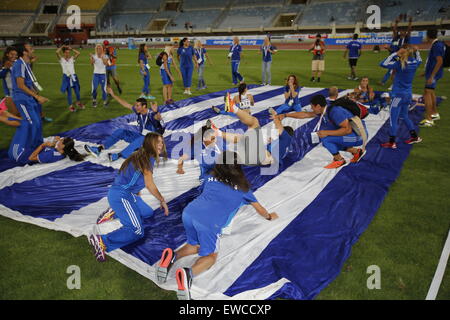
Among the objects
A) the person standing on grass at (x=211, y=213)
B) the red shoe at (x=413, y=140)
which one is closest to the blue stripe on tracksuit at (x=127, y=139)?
the person standing on grass at (x=211, y=213)

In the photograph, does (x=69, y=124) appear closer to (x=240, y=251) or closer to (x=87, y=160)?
(x=87, y=160)

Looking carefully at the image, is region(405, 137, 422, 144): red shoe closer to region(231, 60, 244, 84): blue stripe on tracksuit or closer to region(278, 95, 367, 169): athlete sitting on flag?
region(278, 95, 367, 169): athlete sitting on flag

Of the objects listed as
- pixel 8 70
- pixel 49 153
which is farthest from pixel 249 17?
pixel 49 153

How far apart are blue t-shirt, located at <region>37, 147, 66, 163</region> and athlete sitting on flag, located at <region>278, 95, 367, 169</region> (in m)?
4.91

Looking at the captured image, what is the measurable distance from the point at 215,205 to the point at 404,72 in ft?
18.2

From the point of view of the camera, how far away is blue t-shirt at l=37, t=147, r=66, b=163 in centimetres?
641

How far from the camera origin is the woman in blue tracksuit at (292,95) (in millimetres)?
8609

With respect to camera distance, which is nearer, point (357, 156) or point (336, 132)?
point (336, 132)

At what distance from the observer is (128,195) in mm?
3969

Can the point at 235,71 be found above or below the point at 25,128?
above

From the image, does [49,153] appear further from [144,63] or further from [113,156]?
[144,63]

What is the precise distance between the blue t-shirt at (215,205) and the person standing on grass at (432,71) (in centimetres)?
710

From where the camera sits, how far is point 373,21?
38.6 meters

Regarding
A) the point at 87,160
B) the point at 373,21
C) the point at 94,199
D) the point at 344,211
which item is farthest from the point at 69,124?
the point at 373,21
